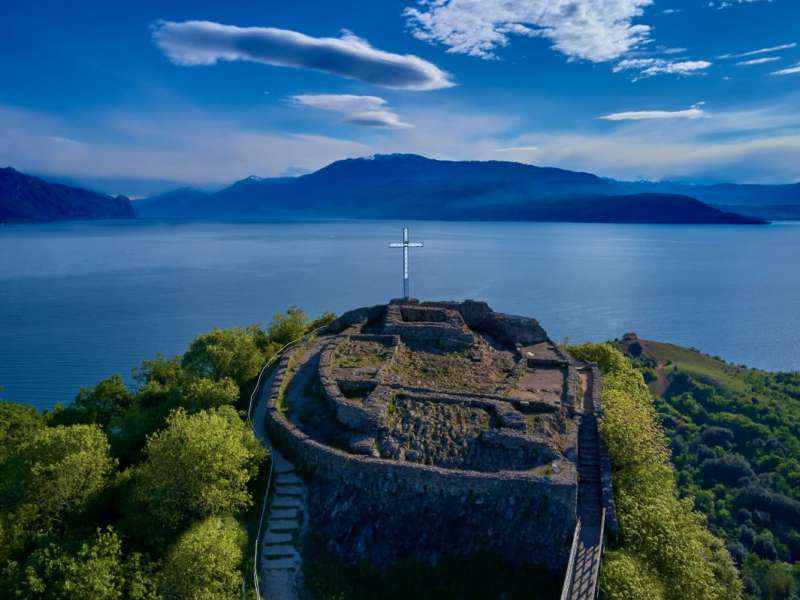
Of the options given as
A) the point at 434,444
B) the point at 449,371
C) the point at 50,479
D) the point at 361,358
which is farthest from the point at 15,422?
the point at 434,444

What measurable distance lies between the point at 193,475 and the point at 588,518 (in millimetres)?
14876

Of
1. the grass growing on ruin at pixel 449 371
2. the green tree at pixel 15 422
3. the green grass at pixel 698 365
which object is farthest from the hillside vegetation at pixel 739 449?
the green tree at pixel 15 422

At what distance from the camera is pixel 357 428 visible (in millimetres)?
23203

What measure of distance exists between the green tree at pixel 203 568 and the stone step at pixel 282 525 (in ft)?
6.41

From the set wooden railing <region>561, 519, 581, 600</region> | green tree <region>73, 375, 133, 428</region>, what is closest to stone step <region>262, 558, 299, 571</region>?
wooden railing <region>561, 519, 581, 600</region>

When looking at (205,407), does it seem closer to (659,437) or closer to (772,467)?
(659,437)

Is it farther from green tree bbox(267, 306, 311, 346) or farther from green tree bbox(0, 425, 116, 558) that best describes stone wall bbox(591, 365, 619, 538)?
green tree bbox(267, 306, 311, 346)

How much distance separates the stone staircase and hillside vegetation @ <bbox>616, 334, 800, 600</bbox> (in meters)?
34.6

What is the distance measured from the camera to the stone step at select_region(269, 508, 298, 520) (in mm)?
20484

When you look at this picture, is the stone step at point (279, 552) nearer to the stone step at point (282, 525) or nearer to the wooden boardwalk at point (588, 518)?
the stone step at point (282, 525)

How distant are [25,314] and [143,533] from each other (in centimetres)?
8734

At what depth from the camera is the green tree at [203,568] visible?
16.7 metres

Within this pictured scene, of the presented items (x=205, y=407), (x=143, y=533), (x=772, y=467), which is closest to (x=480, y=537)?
(x=143, y=533)

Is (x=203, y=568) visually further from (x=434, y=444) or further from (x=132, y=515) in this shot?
(x=434, y=444)
